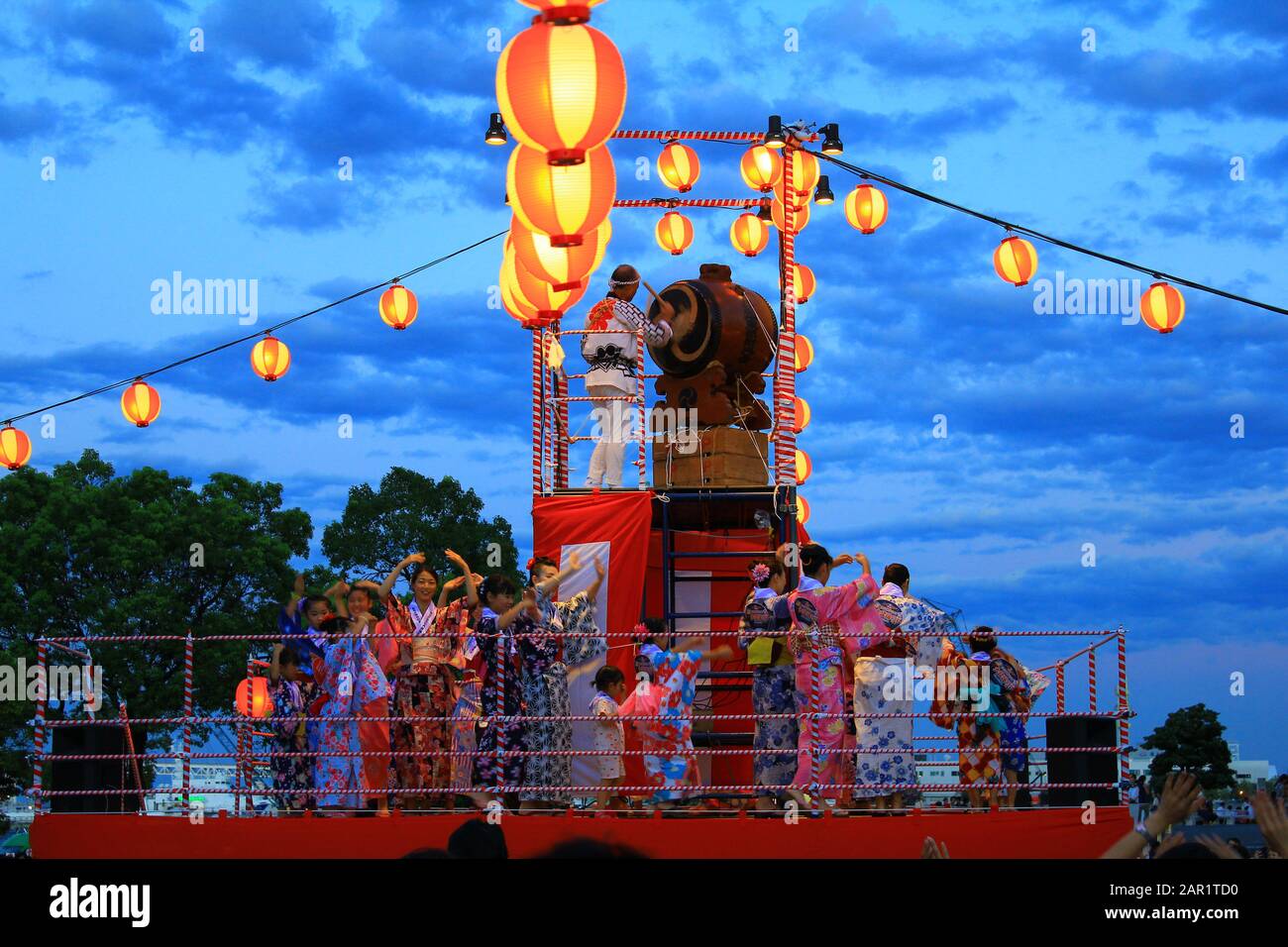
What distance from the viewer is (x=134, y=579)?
30125 millimetres

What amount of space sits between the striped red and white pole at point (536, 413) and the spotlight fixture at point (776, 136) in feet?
9.15

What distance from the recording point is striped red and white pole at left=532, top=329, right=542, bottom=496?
45.1 ft

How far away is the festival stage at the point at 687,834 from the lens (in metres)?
9.88

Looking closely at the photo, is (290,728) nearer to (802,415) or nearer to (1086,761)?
(1086,761)

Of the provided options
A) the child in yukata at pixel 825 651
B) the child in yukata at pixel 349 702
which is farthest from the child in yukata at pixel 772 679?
the child in yukata at pixel 349 702

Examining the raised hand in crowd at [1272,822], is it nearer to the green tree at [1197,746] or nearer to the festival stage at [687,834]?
the festival stage at [687,834]

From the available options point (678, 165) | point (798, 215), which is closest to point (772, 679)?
point (798, 215)

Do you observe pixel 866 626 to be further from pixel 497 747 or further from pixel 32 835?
pixel 32 835

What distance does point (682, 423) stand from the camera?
48.3 ft

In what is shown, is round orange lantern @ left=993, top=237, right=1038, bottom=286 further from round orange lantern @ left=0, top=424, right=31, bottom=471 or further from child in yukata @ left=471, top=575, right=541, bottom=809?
round orange lantern @ left=0, top=424, right=31, bottom=471

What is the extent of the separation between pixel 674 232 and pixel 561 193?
30.9 feet
